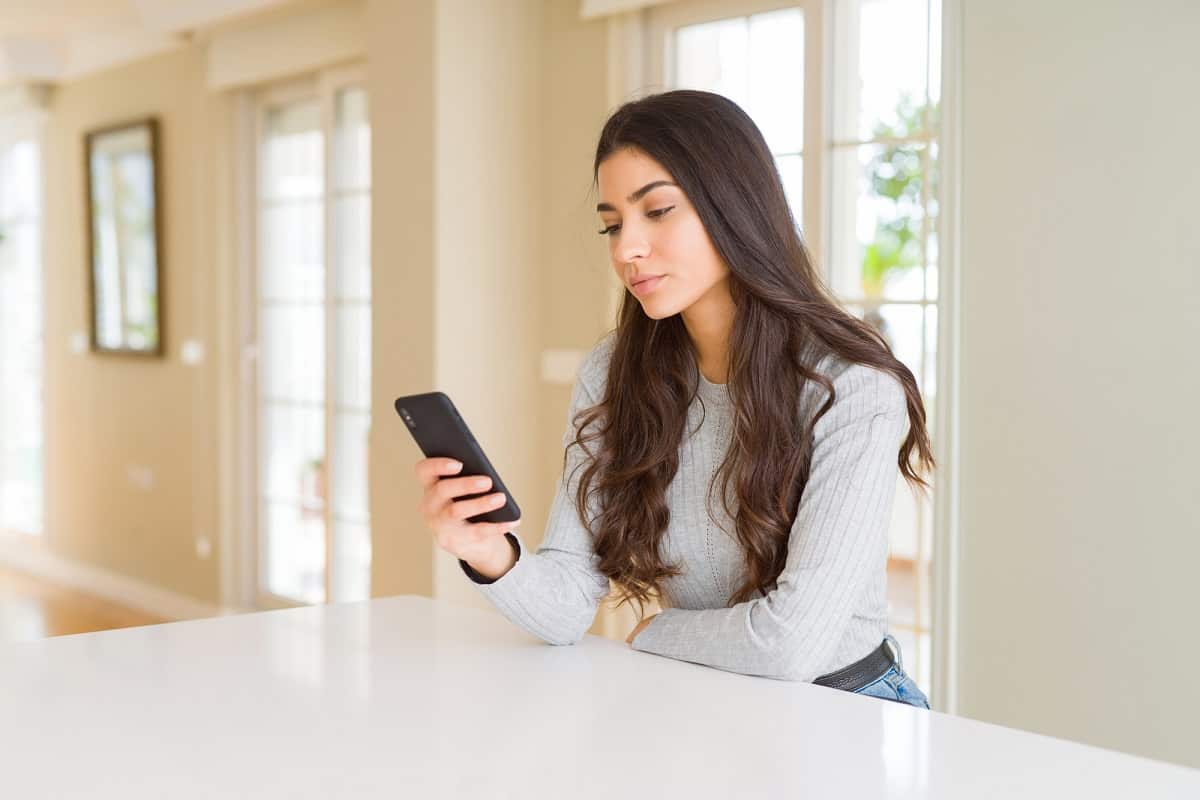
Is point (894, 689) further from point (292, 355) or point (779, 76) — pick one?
point (292, 355)

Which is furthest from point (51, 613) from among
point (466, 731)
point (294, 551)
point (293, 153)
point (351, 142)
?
point (466, 731)

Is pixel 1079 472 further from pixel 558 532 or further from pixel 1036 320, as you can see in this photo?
pixel 558 532

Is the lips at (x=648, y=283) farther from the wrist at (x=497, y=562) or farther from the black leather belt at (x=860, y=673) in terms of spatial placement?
the black leather belt at (x=860, y=673)

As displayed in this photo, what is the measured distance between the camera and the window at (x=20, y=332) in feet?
20.3

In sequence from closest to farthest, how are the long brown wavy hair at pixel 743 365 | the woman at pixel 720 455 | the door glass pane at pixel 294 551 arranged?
the woman at pixel 720 455 → the long brown wavy hair at pixel 743 365 → the door glass pane at pixel 294 551

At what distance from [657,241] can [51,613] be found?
467cm

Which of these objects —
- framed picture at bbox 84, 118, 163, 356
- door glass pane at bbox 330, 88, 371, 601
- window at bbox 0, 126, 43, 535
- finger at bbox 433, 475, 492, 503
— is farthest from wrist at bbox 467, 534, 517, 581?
window at bbox 0, 126, 43, 535

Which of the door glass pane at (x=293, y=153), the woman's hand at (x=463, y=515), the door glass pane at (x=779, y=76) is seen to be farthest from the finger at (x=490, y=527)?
the door glass pane at (x=293, y=153)

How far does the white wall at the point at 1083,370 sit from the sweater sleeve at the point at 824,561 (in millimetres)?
1130

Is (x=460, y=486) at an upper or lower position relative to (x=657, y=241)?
lower

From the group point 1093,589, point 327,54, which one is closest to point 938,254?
point 1093,589

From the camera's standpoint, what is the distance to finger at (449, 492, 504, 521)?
136cm

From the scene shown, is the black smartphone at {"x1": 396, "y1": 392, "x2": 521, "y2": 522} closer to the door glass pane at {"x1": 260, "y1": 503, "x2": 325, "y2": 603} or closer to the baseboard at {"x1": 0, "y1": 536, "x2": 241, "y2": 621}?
the door glass pane at {"x1": 260, "y1": 503, "x2": 325, "y2": 603}

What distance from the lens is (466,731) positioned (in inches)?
42.3
